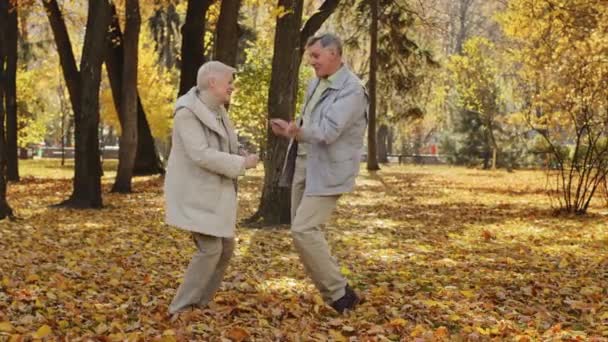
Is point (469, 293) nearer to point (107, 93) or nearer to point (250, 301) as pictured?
point (250, 301)

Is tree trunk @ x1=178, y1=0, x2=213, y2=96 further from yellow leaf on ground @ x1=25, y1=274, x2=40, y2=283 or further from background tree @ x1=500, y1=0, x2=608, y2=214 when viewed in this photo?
yellow leaf on ground @ x1=25, y1=274, x2=40, y2=283

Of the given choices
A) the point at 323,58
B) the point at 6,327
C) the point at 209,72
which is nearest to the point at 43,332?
the point at 6,327

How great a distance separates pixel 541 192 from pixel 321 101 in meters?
17.9

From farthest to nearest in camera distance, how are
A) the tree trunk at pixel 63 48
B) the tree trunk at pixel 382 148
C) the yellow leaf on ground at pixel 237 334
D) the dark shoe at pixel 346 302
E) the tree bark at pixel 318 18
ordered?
1. the tree trunk at pixel 382 148
2. the tree trunk at pixel 63 48
3. the tree bark at pixel 318 18
4. the dark shoe at pixel 346 302
5. the yellow leaf on ground at pixel 237 334

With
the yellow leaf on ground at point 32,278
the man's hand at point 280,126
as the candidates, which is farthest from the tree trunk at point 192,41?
the man's hand at point 280,126

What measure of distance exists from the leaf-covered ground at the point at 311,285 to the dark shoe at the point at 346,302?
8 cm

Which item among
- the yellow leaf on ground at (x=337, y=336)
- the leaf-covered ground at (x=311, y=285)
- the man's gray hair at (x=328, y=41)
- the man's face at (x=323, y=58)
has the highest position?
the man's gray hair at (x=328, y=41)

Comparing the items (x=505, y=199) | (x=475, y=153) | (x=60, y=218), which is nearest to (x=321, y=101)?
(x=60, y=218)

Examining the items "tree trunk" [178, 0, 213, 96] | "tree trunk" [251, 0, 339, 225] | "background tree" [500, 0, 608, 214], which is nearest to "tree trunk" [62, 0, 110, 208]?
"tree trunk" [251, 0, 339, 225]

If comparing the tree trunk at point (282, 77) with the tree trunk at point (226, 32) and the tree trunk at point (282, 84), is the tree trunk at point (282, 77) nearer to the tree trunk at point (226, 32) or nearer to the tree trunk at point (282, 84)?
the tree trunk at point (282, 84)

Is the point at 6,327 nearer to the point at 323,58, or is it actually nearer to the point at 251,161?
the point at 251,161

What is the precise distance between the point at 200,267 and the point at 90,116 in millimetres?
8745

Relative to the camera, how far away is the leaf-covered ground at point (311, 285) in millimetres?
5398

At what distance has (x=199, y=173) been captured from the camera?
5.30m
